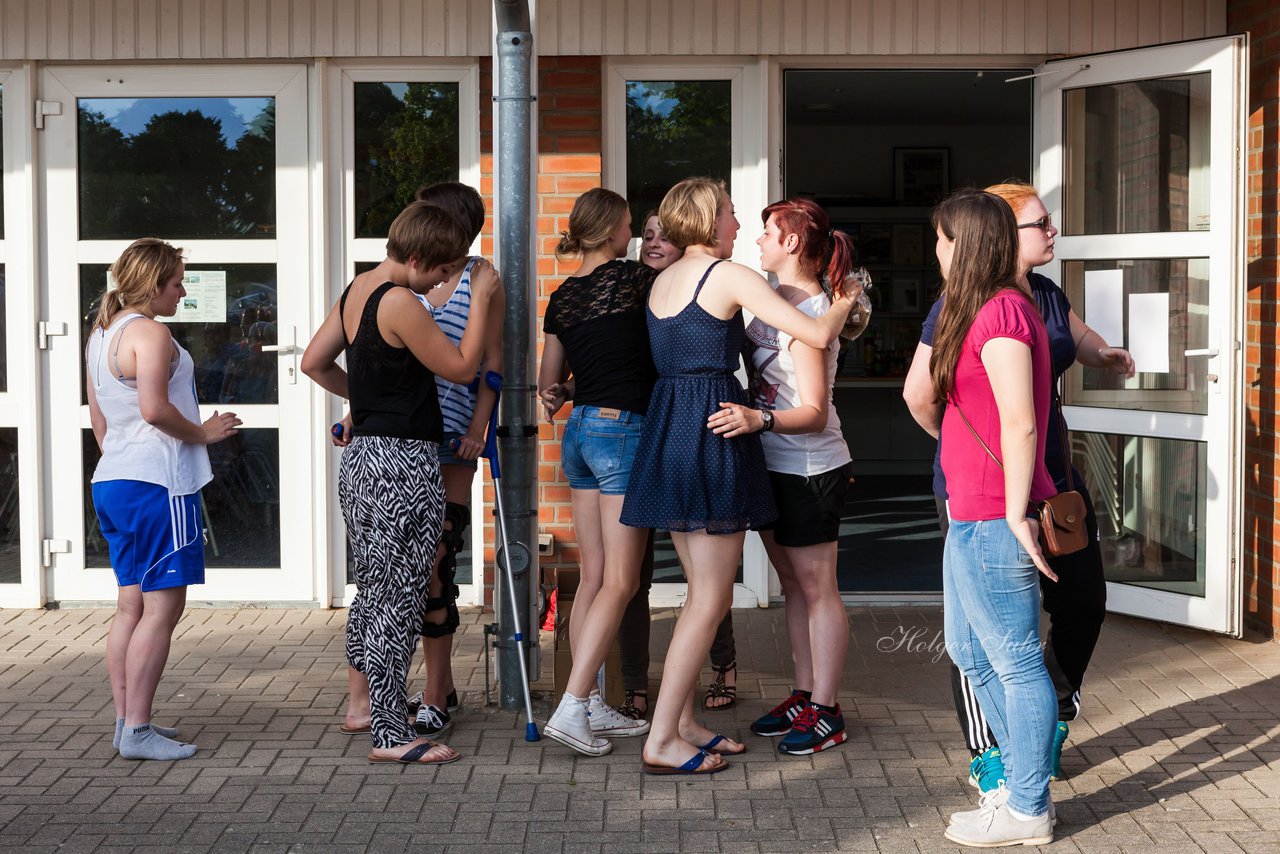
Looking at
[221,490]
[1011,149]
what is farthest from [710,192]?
[1011,149]

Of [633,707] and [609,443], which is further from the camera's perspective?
[633,707]

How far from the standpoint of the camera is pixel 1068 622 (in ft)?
13.3

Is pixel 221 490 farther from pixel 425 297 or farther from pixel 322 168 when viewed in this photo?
pixel 425 297

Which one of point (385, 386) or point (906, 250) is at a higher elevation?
point (906, 250)

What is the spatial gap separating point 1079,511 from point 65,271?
4774mm

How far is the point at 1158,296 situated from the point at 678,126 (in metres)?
2.19

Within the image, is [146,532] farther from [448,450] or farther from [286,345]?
[286,345]

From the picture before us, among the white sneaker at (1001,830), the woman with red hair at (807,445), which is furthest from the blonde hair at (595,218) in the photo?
the white sneaker at (1001,830)

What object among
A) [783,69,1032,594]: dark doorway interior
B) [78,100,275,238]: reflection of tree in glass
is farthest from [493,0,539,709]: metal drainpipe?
[783,69,1032,594]: dark doorway interior

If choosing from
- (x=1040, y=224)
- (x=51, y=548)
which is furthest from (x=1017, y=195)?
(x=51, y=548)

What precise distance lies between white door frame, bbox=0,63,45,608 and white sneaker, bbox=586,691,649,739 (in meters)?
3.23

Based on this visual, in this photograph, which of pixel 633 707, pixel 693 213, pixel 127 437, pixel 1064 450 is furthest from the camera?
pixel 633 707

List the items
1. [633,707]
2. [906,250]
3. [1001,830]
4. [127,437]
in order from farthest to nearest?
[906,250]
[633,707]
[127,437]
[1001,830]

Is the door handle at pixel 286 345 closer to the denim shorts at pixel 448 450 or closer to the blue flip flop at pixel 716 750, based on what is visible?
the denim shorts at pixel 448 450
